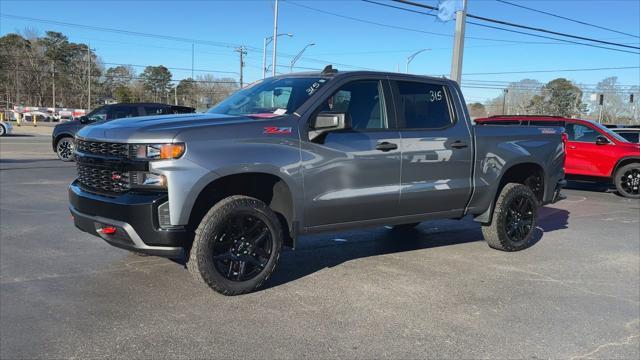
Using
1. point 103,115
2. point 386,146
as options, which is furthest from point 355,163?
point 103,115

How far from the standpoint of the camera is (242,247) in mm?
4469

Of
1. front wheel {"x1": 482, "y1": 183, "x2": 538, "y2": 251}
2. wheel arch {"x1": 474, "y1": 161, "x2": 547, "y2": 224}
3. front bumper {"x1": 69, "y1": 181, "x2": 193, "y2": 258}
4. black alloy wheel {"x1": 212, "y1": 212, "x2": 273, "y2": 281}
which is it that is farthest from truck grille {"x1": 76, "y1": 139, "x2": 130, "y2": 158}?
front wheel {"x1": 482, "y1": 183, "x2": 538, "y2": 251}

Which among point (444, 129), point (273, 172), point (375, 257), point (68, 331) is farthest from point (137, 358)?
point (444, 129)

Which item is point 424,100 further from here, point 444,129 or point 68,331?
point 68,331

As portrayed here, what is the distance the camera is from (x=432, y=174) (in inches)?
216

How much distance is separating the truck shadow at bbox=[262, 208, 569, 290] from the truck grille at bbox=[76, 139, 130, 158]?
68.1 inches

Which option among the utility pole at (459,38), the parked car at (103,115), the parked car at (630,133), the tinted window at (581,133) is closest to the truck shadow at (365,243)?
the tinted window at (581,133)

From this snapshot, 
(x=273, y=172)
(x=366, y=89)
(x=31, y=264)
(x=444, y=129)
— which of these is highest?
(x=366, y=89)

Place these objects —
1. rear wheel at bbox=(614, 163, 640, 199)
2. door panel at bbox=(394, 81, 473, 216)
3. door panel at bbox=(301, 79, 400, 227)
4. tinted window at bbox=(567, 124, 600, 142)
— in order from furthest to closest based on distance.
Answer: tinted window at bbox=(567, 124, 600, 142) → rear wheel at bbox=(614, 163, 640, 199) → door panel at bbox=(394, 81, 473, 216) → door panel at bbox=(301, 79, 400, 227)

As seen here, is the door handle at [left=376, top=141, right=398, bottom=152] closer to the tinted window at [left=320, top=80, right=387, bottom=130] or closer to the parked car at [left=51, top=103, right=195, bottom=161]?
the tinted window at [left=320, top=80, right=387, bottom=130]

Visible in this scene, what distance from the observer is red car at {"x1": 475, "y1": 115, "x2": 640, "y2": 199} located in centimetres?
1258

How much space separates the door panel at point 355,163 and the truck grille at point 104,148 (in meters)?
1.49

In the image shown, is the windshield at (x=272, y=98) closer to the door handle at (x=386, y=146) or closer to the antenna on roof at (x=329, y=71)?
the antenna on roof at (x=329, y=71)

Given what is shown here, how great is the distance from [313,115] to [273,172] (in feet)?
2.26
